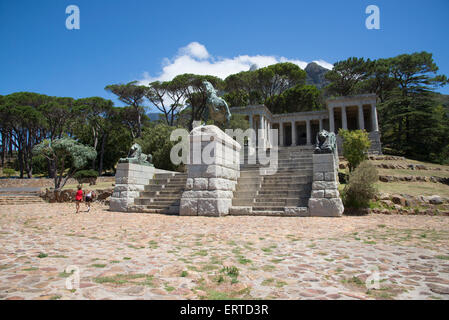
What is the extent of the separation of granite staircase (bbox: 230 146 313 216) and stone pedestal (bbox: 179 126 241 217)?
2.49ft

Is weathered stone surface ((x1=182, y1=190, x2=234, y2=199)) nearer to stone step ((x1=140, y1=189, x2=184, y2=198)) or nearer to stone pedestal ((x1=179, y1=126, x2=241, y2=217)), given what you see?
stone pedestal ((x1=179, y1=126, x2=241, y2=217))

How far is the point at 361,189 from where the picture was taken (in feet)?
28.9

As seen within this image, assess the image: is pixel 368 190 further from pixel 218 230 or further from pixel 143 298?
pixel 143 298

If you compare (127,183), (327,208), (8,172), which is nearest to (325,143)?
(327,208)

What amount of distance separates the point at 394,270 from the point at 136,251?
3.45 meters

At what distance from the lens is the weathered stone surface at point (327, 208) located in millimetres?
8180

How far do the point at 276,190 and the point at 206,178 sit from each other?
275cm

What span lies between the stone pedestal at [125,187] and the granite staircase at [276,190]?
165 inches

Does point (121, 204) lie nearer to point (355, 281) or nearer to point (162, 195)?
point (162, 195)

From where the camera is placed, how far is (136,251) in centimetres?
400

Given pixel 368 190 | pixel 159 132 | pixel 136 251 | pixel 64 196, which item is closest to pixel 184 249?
pixel 136 251

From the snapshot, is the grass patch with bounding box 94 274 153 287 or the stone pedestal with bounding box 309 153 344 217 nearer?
the grass patch with bounding box 94 274 153 287

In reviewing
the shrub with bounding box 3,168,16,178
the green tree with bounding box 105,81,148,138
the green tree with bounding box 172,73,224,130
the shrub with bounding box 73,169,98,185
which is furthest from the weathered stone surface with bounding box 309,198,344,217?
the shrub with bounding box 3,168,16,178

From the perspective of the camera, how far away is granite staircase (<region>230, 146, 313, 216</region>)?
8789 mm
